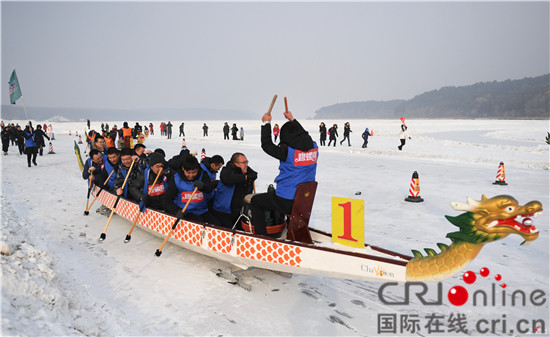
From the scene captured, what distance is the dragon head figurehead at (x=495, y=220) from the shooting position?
274 centimetres

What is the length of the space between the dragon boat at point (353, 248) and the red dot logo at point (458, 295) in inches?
30.7

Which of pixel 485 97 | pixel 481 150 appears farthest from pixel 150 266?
pixel 485 97

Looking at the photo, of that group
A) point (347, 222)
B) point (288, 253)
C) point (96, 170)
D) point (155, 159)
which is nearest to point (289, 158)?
point (347, 222)

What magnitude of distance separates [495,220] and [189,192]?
422cm

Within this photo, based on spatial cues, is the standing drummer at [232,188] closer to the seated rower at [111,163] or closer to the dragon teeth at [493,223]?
the dragon teeth at [493,223]

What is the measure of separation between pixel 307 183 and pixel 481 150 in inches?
759

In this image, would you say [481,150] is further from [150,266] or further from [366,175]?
[150,266]

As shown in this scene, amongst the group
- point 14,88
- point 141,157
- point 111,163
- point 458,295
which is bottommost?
point 458,295

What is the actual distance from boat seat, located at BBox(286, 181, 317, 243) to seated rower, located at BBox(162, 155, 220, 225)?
5.40ft

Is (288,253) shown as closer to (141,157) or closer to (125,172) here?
(125,172)

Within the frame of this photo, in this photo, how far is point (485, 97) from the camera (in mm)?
178875

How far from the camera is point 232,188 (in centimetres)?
556

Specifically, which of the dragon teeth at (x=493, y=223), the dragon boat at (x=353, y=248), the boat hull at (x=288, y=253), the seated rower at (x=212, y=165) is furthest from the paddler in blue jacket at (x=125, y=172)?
the dragon teeth at (x=493, y=223)

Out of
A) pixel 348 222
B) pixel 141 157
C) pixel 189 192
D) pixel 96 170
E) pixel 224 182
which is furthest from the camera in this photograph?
pixel 96 170
